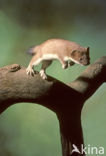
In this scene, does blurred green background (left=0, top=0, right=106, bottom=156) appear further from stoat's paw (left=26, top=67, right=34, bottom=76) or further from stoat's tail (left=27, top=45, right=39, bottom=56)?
stoat's paw (left=26, top=67, right=34, bottom=76)

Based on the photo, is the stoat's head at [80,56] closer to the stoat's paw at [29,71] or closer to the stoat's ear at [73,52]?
the stoat's ear at [73,52]

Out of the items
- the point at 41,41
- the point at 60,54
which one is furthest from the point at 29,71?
the point at 41,41

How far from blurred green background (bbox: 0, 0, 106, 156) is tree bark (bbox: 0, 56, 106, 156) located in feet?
0.41

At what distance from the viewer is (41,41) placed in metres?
1.85

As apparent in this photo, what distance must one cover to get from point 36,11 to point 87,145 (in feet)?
2.87

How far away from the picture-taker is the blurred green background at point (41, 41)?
5.85ft

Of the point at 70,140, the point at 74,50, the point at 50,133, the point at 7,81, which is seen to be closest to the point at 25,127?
the point at 50,133

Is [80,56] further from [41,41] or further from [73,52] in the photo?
[41,41]

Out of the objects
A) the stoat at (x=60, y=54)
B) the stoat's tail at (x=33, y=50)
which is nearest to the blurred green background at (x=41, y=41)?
the stoat's tail at (x=33, y=50)

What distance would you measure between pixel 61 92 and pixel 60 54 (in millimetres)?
196

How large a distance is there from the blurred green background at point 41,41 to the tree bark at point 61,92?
125 mm

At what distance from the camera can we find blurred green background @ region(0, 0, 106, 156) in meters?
1.78

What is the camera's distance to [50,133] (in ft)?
5.87

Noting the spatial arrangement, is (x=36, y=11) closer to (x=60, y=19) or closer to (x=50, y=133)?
(x=60, y=19)
